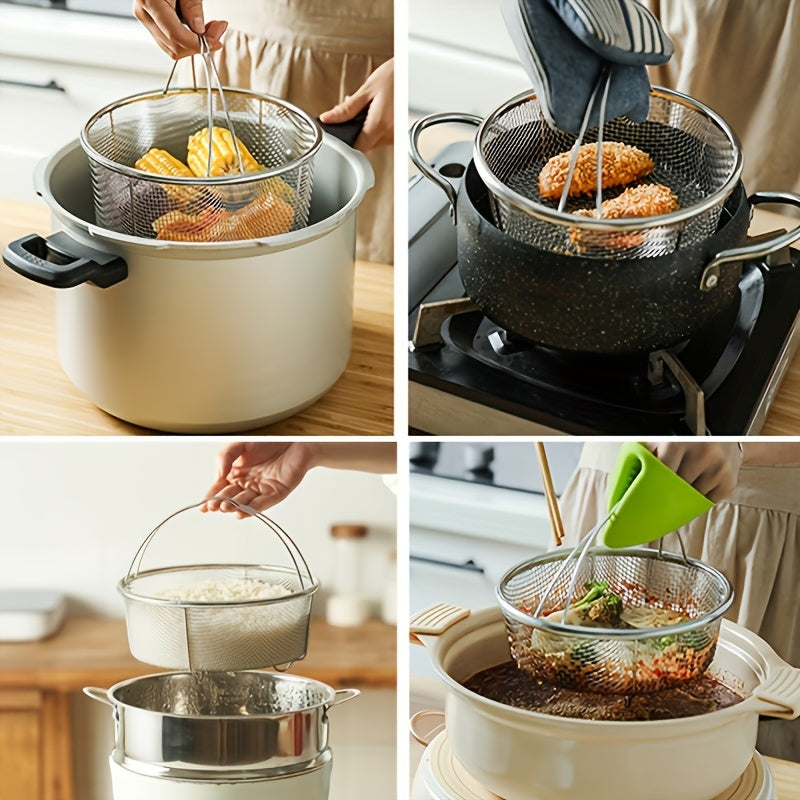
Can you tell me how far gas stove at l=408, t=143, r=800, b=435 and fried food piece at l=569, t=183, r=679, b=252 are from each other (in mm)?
119

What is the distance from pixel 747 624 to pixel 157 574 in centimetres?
61

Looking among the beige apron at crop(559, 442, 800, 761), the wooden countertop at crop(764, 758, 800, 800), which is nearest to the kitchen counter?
the beige apron at crop(559, 442, 800, 761)

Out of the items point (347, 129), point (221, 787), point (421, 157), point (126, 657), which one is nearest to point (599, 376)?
point (421, 157)

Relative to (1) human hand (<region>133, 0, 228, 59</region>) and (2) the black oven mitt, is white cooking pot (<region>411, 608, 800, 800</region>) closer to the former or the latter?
(2) the black oven mitt

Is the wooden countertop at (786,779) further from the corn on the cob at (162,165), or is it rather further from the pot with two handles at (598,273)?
the corn on the cob at (162,165)

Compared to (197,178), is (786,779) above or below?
below

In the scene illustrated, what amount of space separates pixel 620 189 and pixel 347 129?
0.86ft

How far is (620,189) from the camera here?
0.79m

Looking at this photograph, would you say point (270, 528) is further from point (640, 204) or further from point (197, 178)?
point (640, 204)

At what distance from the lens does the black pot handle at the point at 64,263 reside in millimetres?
693

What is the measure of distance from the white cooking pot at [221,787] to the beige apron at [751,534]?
1.29ft

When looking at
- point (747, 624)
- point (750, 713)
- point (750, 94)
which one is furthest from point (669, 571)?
point (750, 94)

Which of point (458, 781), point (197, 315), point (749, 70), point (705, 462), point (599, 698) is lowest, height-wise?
point (458, 781)

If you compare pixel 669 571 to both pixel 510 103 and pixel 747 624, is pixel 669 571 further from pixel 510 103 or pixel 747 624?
pixel 510 103
